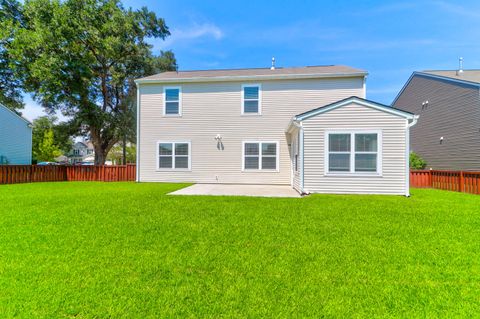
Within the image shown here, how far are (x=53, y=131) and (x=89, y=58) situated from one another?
8.43 metres

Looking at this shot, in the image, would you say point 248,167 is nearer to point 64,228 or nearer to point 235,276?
point 64,228

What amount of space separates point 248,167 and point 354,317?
1019cm

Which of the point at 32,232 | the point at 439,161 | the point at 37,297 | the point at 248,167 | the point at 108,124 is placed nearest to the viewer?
the point at 37,297

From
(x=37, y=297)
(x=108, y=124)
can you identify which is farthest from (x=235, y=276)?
(x=108, y=124)

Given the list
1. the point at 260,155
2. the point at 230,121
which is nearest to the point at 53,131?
the point at 230,121

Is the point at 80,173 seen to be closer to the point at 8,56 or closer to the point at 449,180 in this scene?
the point at 8,56

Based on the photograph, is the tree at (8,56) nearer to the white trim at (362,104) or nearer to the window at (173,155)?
the window at (173,155)

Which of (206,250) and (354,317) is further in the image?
(206,250)

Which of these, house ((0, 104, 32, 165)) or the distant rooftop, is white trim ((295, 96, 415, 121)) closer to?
the distant rooftop

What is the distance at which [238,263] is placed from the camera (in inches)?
124

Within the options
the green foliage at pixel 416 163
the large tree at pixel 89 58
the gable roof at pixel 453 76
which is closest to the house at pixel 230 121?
the gable roof at pixel 453 76

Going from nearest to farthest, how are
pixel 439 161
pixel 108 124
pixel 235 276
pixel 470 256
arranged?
1. pixel 235 276
2. pixel 470 256
3. pixel 439 161
4. pixel 108 124

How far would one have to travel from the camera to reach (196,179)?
12.6m

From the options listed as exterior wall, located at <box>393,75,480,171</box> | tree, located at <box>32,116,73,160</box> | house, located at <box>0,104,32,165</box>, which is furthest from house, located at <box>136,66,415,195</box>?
tree, located at <box>32,116,73,160</box>
